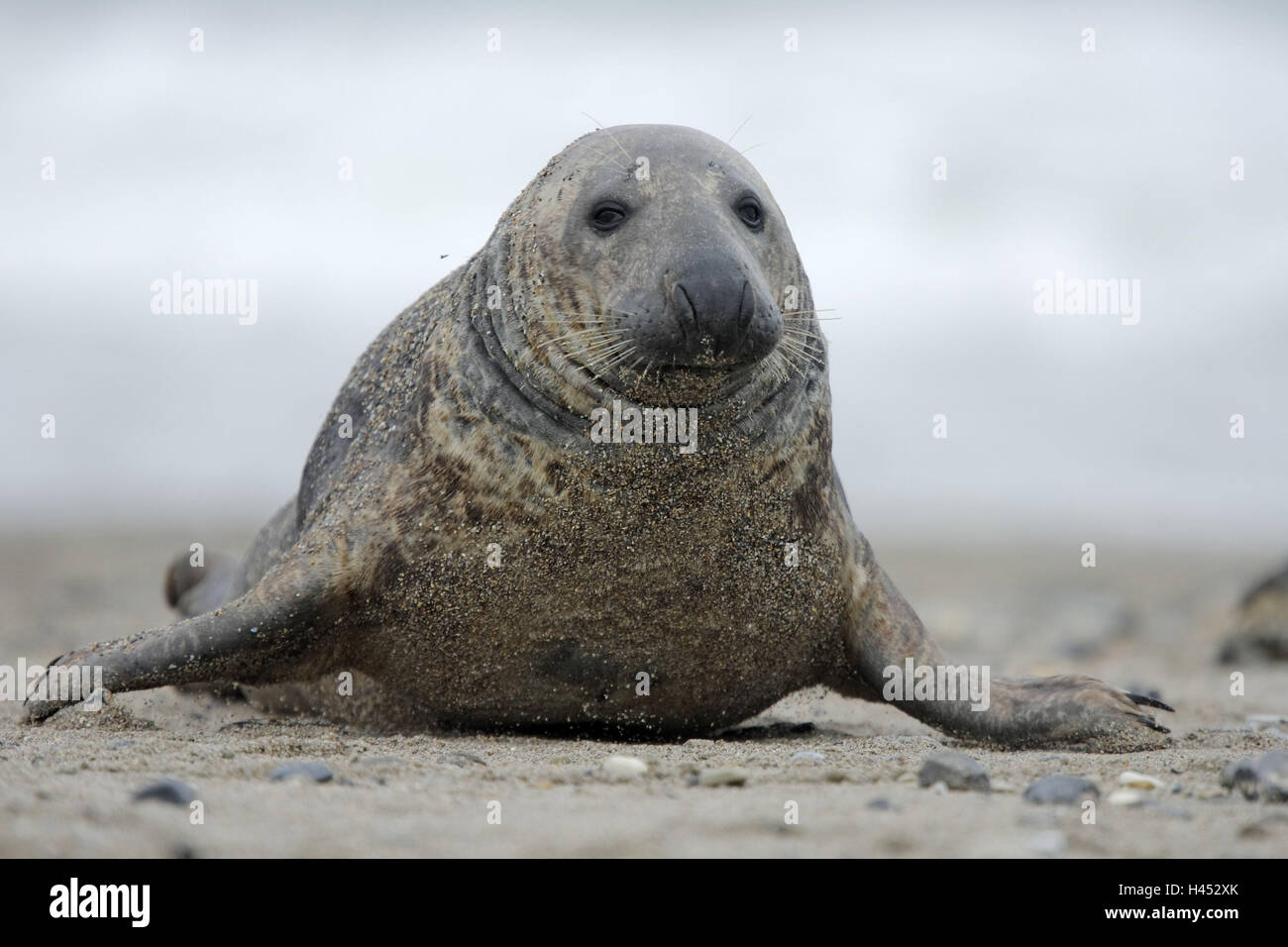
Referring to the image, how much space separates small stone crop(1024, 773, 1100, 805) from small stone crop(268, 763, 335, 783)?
1.72 metres

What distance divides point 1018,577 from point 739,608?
A: 61.4 feet

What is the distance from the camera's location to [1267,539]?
41.5 metres

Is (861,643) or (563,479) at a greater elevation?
(563,479)

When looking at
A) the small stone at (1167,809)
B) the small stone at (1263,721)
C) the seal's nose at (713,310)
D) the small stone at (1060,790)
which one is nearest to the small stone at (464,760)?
the seal's nose at (713,310)

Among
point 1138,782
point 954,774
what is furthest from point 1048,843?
point 1138,782

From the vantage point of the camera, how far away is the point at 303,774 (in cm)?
379

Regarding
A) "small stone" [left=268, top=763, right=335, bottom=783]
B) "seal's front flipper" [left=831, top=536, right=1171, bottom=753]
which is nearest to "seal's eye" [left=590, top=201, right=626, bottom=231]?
"seal's front flipper" [left=831, top=536, right=1171, bottom=753]

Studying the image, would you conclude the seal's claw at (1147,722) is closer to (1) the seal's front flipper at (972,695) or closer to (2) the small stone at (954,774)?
(1) the seal's front flipper at (972,695)

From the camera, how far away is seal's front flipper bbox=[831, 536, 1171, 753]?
5117 mm

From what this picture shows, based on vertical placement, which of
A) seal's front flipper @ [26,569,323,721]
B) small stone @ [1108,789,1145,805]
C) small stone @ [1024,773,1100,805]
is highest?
seal's front flipper @ [26,569,323,721]

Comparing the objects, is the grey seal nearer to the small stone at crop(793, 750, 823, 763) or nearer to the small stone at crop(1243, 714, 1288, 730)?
the small stone at crop(793, 750, 823, 763)
